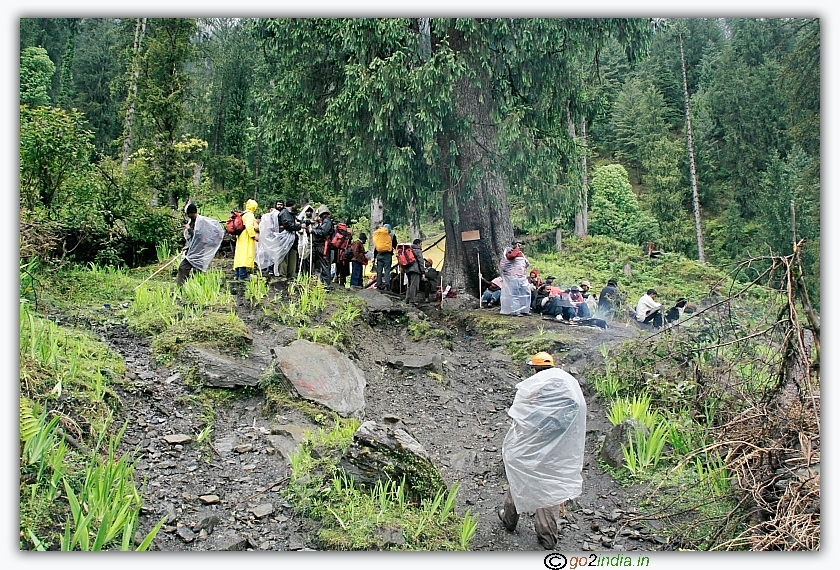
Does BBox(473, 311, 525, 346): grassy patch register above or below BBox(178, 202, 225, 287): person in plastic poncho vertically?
below

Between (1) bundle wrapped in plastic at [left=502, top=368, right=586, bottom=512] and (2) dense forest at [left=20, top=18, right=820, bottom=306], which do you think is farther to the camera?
(2) dense forest at [left=20, top=18, right=820, bottom=306]

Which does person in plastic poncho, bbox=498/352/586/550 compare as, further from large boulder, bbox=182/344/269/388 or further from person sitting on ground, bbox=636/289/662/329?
person sitting on ground, bbox=636/289/662/329

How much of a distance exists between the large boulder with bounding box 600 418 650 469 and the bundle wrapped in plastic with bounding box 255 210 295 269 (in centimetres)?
509

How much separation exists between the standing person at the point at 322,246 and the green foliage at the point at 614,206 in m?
11.9

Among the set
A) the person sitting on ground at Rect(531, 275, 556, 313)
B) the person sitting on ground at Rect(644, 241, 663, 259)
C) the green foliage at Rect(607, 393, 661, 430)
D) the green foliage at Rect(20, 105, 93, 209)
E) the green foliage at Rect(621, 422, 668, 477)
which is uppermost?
the green foliage at Rect(20, 105, 93, 209)

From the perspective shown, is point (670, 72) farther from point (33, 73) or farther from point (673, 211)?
point (33, 73)

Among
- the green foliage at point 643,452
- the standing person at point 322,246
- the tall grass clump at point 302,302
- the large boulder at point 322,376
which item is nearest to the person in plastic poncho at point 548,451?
the green foliage at point 643,452

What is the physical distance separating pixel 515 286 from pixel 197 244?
4.36 m

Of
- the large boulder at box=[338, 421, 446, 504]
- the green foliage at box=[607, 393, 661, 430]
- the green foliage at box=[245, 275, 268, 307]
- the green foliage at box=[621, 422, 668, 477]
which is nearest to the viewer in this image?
the large boulder at box=[338, 421, 446, 504]

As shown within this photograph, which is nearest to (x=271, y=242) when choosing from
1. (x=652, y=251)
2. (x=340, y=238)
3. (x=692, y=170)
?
(x=340, y=238)

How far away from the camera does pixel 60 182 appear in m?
7.76

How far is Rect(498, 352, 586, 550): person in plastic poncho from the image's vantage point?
4.17 m

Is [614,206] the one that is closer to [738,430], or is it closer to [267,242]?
[267,242]

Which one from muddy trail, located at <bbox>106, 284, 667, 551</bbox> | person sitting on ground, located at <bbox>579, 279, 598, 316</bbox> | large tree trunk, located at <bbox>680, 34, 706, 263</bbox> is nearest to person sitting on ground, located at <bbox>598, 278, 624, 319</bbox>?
person sitting on ground, located at <bbox>579, 279, 598, 316</bbox>
